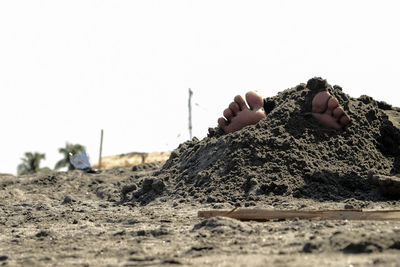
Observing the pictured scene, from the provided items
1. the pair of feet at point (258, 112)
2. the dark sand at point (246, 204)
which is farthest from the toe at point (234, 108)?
the dark sand at point (246, 204)

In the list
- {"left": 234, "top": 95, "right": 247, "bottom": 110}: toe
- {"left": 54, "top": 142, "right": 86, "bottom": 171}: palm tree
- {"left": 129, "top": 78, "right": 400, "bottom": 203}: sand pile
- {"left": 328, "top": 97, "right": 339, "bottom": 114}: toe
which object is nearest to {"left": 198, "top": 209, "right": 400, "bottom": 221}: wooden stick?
{"left": 129, "top": 78, "right": 400, "bottom": 203}: sand pile

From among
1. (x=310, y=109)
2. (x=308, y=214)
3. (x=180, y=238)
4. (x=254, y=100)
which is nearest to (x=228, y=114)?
(x=254, y=100)

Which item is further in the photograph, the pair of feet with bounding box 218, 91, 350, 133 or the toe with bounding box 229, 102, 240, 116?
the toe with bounding box 229, 102, 240, 116

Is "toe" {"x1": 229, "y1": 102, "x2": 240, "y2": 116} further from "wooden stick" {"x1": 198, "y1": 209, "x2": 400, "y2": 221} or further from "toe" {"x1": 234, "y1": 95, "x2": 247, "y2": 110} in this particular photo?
"wooden stick" {"x1": 198, "y1": 209, "x2": 400, "y2": 221}

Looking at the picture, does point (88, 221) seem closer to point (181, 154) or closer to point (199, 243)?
point (199, 243)

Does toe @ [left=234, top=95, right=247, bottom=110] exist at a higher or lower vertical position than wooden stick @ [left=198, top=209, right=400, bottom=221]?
higher

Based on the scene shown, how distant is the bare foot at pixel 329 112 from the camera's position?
9352mm

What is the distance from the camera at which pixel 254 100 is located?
9766mm

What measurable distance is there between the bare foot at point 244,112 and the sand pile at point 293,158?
0.21m

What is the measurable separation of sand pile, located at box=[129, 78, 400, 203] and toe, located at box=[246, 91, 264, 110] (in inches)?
10.3

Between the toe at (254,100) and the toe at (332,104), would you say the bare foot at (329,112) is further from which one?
the toe at (254,100)

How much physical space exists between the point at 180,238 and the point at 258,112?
14.6 ft

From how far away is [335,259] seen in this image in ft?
13.7

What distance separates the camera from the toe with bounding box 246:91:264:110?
9648 mm
